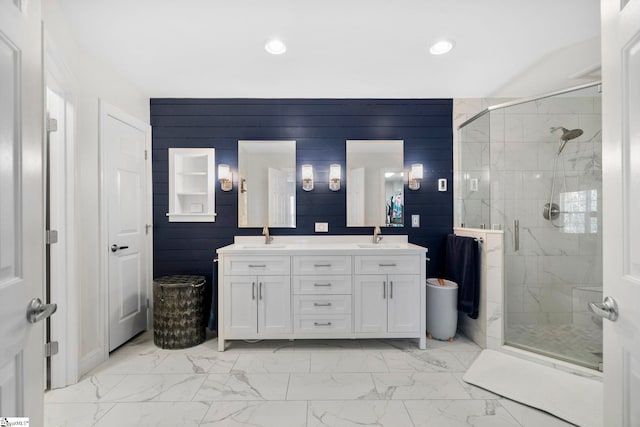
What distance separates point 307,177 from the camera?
3.02 m

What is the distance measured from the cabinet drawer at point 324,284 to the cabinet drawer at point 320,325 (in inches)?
8.5

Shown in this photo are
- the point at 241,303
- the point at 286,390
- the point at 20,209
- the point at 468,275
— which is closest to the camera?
the point at 20,209

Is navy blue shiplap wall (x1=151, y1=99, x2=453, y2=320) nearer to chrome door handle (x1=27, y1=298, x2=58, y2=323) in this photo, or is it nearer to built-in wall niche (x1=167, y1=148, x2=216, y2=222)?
built-in wall niche (x1=167, y1=148, x2=216, y2=222)

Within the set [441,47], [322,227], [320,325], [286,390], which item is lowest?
[286,390]

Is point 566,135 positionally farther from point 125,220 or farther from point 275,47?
point 125,220

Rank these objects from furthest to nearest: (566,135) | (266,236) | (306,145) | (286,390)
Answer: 1. (306,145)
2. (266,236)
3. (566,135)
4. (286,390)

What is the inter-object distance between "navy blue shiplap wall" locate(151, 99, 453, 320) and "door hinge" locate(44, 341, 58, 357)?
1.12 m

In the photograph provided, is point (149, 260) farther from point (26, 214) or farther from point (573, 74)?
point (573, 74)

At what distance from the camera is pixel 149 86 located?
2.77m

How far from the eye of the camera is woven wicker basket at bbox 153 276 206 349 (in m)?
2.53

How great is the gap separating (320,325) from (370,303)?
0.47 meters

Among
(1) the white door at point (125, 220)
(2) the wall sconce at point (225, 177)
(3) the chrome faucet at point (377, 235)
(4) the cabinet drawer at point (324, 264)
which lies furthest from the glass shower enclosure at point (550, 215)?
(1) the white door at point (125, 220)

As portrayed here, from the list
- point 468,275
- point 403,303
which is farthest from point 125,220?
point 468,275

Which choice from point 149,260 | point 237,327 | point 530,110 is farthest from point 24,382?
point 530,110
